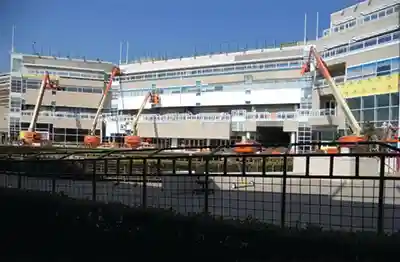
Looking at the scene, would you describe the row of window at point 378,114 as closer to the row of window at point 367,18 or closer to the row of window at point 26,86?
the row of window at point 367,18

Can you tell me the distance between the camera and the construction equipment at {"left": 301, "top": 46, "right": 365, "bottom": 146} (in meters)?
32.3

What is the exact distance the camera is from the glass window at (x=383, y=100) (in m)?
30.6

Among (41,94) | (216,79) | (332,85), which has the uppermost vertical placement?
(216,79)

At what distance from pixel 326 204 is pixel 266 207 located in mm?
825

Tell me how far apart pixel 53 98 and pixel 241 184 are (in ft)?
202

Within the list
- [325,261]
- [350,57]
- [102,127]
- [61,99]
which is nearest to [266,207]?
[325,261]

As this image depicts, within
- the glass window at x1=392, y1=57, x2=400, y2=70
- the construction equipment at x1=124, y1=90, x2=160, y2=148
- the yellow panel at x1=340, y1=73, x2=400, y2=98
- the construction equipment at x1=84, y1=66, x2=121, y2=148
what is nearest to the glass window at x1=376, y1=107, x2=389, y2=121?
the yellow panel at x1=340, y1=73, x2=400, y2=98

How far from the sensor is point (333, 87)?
1437 inches

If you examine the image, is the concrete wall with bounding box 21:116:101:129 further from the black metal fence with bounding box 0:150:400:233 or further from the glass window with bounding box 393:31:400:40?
the black metal fence with bounding box 0:150:400:233

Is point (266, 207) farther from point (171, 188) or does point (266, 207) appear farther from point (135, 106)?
point (135, 106)

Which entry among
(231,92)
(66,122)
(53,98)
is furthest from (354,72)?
(53,98)

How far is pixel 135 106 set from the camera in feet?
213

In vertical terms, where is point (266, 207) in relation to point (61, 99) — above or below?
below

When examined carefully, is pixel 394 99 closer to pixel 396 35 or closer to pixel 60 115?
pixel 396 35
